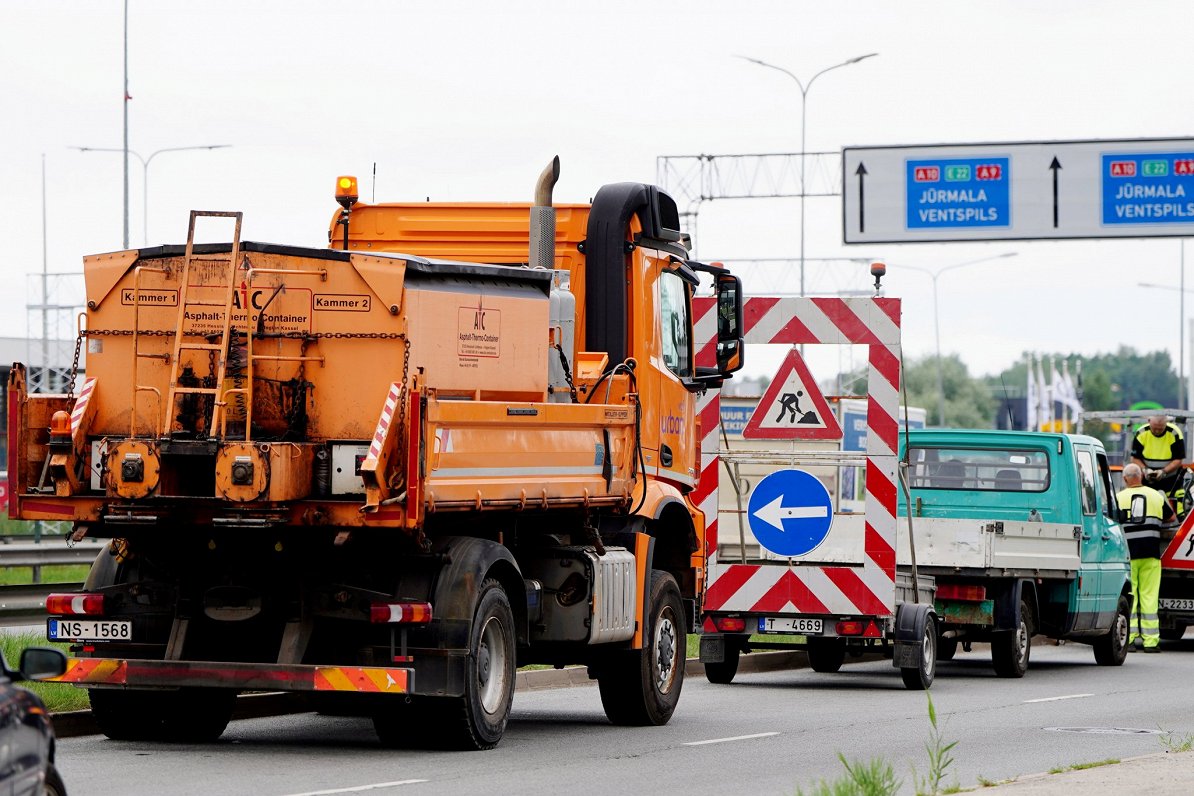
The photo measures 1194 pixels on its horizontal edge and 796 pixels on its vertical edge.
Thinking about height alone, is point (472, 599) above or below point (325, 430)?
below

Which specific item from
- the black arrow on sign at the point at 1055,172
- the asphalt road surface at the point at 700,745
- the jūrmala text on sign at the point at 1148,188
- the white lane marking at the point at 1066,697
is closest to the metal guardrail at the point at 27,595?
the asphalt road surface at the point at 700,745

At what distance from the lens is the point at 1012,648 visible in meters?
19.7

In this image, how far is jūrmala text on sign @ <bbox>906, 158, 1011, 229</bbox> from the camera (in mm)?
34531

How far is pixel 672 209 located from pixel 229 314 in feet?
13.9

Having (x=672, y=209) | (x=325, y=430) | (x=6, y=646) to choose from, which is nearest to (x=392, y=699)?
(x=325, y=430)

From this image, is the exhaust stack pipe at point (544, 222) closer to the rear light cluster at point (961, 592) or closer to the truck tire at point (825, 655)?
the truck tire at point (825, 655)

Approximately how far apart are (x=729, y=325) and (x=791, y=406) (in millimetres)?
2837

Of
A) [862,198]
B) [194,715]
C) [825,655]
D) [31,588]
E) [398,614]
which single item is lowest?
[825,655]

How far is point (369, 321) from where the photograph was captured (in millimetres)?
11484

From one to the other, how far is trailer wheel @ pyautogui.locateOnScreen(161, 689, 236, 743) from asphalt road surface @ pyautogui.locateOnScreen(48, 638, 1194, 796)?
0.14 m

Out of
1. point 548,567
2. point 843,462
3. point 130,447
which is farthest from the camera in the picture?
point 843,462

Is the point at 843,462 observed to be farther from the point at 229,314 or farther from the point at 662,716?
the point at 229,314

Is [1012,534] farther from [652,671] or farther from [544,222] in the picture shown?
[544,222]

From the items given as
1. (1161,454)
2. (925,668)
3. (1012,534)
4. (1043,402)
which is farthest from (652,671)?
(1043,402)
